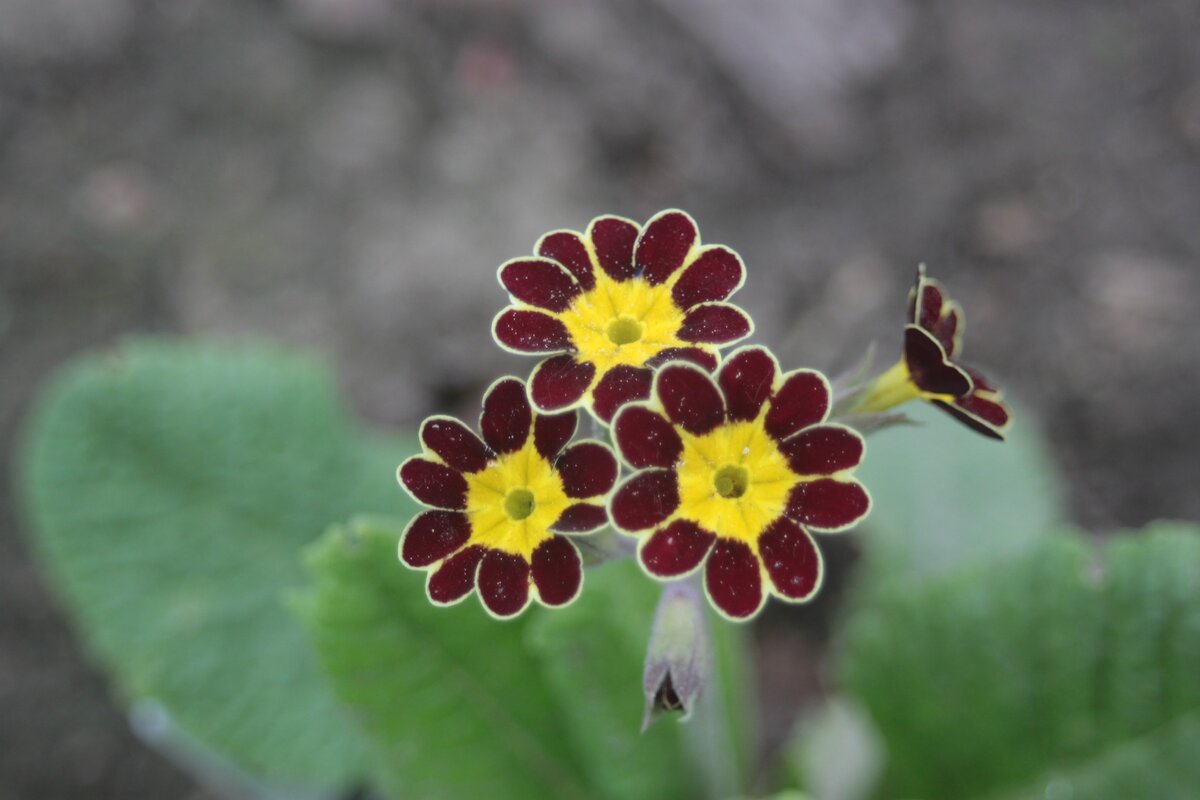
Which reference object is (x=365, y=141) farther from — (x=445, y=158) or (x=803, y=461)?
(x=803, y=461)

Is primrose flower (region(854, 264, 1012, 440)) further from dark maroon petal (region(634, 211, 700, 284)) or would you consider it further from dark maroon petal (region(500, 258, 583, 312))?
dark maroon petal (region(500, 258, 583, 312))

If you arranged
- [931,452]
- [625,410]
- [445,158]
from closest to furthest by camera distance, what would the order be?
[625,410] → [931,452] → [445,158]

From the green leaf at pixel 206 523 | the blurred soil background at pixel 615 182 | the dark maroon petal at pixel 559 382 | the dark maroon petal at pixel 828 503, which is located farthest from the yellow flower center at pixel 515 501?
the blurred soil background at pixel 615 182

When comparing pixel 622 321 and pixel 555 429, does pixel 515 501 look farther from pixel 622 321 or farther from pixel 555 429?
pixel 622 321

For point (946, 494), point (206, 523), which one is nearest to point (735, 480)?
point (206, 523)

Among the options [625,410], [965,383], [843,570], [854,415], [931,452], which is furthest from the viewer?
[843,570]

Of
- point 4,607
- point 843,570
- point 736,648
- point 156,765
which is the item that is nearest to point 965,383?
point 736,648
